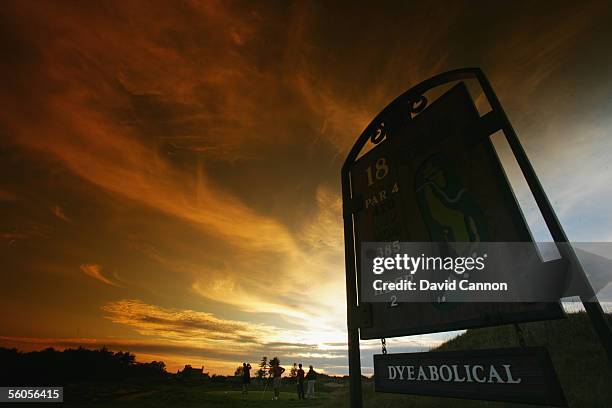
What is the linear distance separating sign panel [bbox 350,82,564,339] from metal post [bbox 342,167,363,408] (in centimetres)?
10

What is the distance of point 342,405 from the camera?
1132 centimetres

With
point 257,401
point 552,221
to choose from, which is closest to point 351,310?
point 552,221

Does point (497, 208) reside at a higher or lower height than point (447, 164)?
lower

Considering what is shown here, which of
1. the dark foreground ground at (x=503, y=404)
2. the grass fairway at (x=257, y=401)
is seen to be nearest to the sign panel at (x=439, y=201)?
the dark foreground ground at (x=503, y=404)

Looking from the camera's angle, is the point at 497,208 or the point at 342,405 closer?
the point at 497,208

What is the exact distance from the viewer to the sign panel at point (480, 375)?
70.0 inches

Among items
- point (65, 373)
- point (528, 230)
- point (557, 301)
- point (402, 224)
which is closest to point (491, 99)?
point (528, 230)

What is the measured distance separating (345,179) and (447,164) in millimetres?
1556

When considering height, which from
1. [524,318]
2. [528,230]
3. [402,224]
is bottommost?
[524,318]

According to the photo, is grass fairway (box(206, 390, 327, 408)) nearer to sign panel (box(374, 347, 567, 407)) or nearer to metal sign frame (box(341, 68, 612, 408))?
metal sign frame (box(341, 68, 612, 408))

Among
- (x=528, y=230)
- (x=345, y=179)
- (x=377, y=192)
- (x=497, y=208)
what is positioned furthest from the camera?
(x=345, y=179)

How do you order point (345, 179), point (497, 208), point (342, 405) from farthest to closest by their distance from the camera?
point (342, 405), point (345, 179), point (497, 208)

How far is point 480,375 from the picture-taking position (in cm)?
206

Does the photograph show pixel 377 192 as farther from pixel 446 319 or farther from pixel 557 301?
pixel 557 301
